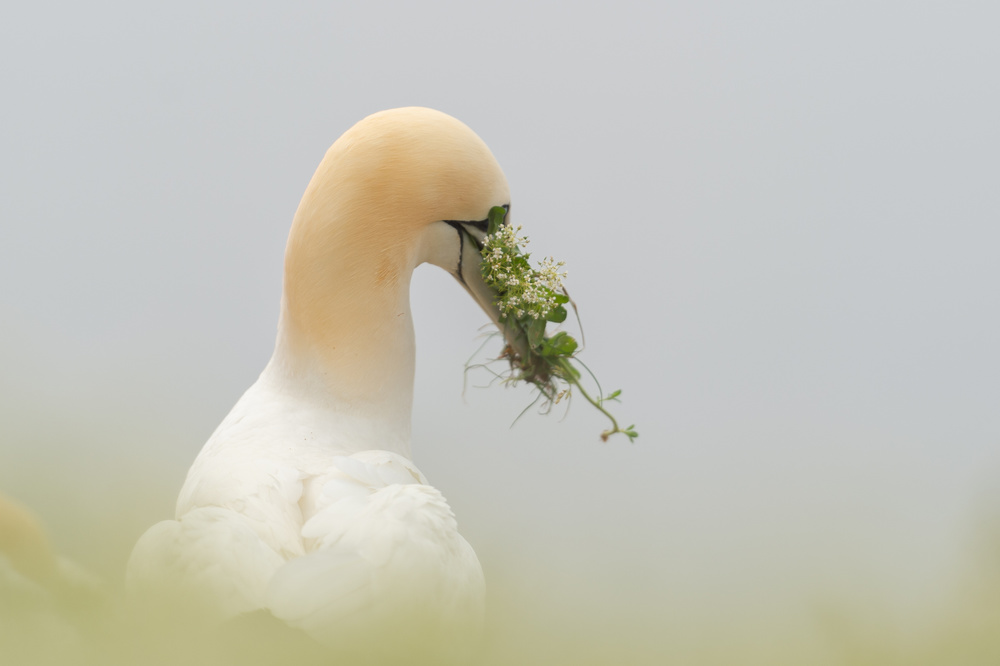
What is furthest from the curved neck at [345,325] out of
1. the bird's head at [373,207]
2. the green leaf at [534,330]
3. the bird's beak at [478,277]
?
the green leaf at [534,330]

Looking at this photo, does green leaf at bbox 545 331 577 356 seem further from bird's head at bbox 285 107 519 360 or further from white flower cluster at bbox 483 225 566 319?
bird's head at bbox 285 107 519 360

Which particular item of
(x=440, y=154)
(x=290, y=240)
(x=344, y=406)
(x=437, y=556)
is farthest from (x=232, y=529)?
(x=440, y=154)

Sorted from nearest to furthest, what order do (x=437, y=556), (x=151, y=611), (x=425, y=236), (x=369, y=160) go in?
(x=151, y=611), (x=437, y=556), (x=369, y=160), (x=425, y=236)

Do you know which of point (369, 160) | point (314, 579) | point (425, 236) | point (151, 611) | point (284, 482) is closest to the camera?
point (151, 611)

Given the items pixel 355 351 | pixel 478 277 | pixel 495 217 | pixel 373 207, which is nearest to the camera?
pixel 373 207

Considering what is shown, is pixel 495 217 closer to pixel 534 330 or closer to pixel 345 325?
pixel 534 330

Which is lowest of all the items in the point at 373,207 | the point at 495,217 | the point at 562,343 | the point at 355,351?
the point at 355,351

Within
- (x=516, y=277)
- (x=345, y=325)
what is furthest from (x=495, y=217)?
(x=345, y=325)

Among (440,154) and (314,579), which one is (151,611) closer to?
(314,579)
